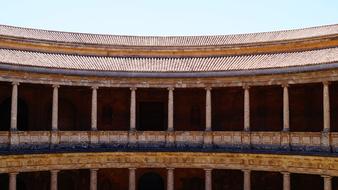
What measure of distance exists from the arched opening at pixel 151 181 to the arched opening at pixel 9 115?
29.3 ft

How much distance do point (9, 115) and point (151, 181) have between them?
10910 mm

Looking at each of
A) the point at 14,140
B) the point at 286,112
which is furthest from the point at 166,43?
the point at 14,140

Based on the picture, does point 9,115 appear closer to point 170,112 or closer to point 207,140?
point 170,112

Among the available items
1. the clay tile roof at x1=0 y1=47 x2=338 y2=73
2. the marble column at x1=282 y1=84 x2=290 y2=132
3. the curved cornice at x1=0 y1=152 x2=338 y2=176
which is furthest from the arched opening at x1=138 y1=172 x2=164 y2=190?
the marble column at x1=282 y1=84 x2=290 y2=132

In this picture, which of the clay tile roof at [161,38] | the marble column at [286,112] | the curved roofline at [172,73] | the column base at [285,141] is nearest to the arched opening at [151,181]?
the curved roofline at [172,73]

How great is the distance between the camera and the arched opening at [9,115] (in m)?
31.6

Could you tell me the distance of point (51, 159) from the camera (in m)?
29.0

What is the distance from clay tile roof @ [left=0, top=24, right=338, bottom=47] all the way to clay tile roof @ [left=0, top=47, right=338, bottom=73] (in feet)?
6.38

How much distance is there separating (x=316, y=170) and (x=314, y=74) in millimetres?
5234

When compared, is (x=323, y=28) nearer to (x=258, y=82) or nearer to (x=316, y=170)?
(x=258, y=82)

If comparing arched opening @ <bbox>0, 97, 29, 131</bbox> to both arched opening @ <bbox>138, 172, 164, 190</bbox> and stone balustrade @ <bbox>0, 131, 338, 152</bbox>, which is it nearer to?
stone balustrade @ <bbox>0, 131, 338, 152</bbox>

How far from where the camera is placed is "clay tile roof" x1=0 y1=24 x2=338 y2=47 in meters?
36.1

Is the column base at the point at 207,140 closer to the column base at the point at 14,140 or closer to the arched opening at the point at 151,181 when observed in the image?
the arched opening at the point at 151,181

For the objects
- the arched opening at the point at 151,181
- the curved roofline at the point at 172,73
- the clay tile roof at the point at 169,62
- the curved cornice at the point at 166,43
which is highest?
the curved cornice at the point at 166,43
